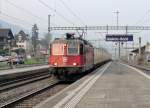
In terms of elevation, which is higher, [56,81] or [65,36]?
[65,36]

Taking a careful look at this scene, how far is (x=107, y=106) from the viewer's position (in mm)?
12609

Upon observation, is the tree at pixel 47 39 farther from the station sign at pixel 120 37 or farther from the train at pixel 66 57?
the train at pixel 66 57

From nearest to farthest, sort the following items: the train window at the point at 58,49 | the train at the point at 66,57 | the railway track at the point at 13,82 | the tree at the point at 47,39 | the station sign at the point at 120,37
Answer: the railway track at the point at 13,82 → the train at the point at 66,57 → the train window at the point at 58,49 → the tree at the point at 47,39 → the station sign at the point at 120,37

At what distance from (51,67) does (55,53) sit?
109 cm

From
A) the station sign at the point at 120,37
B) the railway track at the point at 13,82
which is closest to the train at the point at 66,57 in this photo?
the railway track at the point at 13,82

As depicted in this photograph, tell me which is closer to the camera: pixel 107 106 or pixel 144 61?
pixel 107 106

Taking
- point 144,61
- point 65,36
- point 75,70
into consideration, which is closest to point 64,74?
point 75,70

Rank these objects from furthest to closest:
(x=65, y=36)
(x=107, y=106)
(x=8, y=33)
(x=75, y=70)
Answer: (x=8, y=33) < (x=65, y=36) < (x=75, y=70) < (x=107, y=106)

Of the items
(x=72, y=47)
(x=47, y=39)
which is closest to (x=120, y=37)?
(x=47, y=39)

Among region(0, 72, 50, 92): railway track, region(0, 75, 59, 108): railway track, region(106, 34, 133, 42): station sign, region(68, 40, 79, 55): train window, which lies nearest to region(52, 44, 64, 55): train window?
region(68, 40, 79, 55): train window

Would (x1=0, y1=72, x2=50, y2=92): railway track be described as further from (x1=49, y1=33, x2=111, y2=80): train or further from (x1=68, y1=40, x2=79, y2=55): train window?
(x1=68, y1=40, x2=79, y2=55): train window

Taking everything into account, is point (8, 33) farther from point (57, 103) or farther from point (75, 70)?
point (57, 103)

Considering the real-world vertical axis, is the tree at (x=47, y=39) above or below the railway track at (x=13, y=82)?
above

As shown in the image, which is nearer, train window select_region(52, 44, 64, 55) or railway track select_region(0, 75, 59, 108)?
railway track select_region(0, 75, 59, 108)
